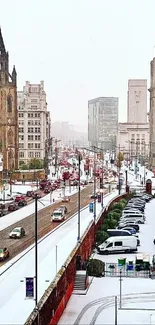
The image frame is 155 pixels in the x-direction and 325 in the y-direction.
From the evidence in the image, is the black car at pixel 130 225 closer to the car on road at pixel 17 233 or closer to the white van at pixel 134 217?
the white van at pixel 134 217

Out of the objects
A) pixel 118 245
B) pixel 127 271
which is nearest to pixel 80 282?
pixel 127 271

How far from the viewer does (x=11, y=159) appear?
304ft

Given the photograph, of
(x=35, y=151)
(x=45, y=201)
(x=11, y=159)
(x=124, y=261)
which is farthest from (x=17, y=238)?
(x=35, y=151)

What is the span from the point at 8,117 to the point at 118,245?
60736 millimetres

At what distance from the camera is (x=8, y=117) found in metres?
94.4

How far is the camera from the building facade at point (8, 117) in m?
92.6

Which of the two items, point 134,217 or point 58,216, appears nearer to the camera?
point 58,216

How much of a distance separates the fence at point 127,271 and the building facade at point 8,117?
60727 millimetres

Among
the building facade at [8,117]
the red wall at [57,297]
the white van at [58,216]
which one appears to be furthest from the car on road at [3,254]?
the building facade at [8,117]

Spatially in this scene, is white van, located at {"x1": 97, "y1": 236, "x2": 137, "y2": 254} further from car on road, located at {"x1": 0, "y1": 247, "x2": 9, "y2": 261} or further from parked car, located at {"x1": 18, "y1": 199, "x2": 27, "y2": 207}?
parked car, located at {"x1": 18, "y1": 199, "x2": 27, "y2": 207}

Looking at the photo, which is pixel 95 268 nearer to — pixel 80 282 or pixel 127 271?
pixel 127 271

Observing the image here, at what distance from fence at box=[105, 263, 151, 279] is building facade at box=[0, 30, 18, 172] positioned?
6073 cm

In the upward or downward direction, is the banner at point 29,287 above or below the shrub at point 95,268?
above

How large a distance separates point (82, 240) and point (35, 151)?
102231 millimetres
